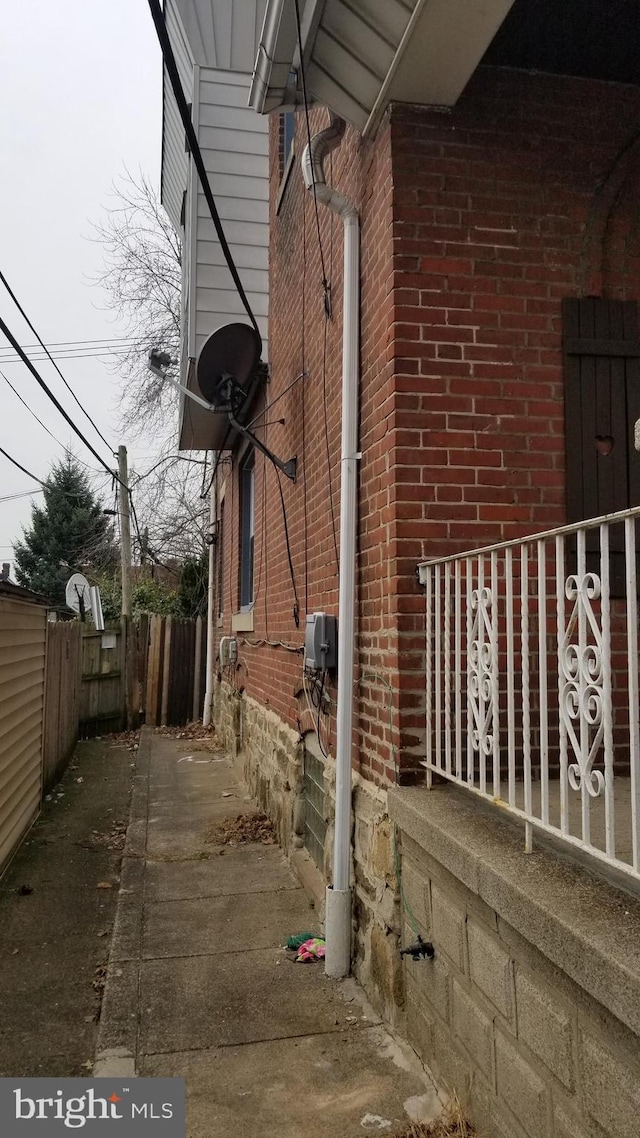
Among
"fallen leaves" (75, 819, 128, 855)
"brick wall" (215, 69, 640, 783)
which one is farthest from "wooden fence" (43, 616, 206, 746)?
"brick wall" (215, 69, 640, 783)

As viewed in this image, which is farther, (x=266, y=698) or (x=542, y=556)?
(x=266, y=698)

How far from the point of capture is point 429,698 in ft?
10.1

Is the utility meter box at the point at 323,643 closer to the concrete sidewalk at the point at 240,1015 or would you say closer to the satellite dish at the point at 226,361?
the concrete sidewalk at the point at 240,1015

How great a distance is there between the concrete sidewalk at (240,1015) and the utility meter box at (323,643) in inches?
56.0

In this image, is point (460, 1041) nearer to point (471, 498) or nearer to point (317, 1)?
point (471, 498)

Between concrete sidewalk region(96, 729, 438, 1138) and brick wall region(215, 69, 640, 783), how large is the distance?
1.02 meters

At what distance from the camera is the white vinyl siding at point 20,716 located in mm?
5410

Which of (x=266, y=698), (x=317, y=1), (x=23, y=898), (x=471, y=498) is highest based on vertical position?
(x=317, y=1)

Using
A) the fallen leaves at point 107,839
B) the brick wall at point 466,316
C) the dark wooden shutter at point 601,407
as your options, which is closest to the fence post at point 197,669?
the fallen leaves at point 107,839

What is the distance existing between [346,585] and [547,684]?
117 centimetres

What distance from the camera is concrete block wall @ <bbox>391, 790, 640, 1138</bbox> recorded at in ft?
5.54

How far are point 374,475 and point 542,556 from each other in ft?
4.86

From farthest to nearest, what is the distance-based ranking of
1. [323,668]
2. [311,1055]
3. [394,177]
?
[323,668] → [394,177] → [311,1055]

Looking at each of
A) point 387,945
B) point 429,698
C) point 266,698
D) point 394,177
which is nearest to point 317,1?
point 394,177
